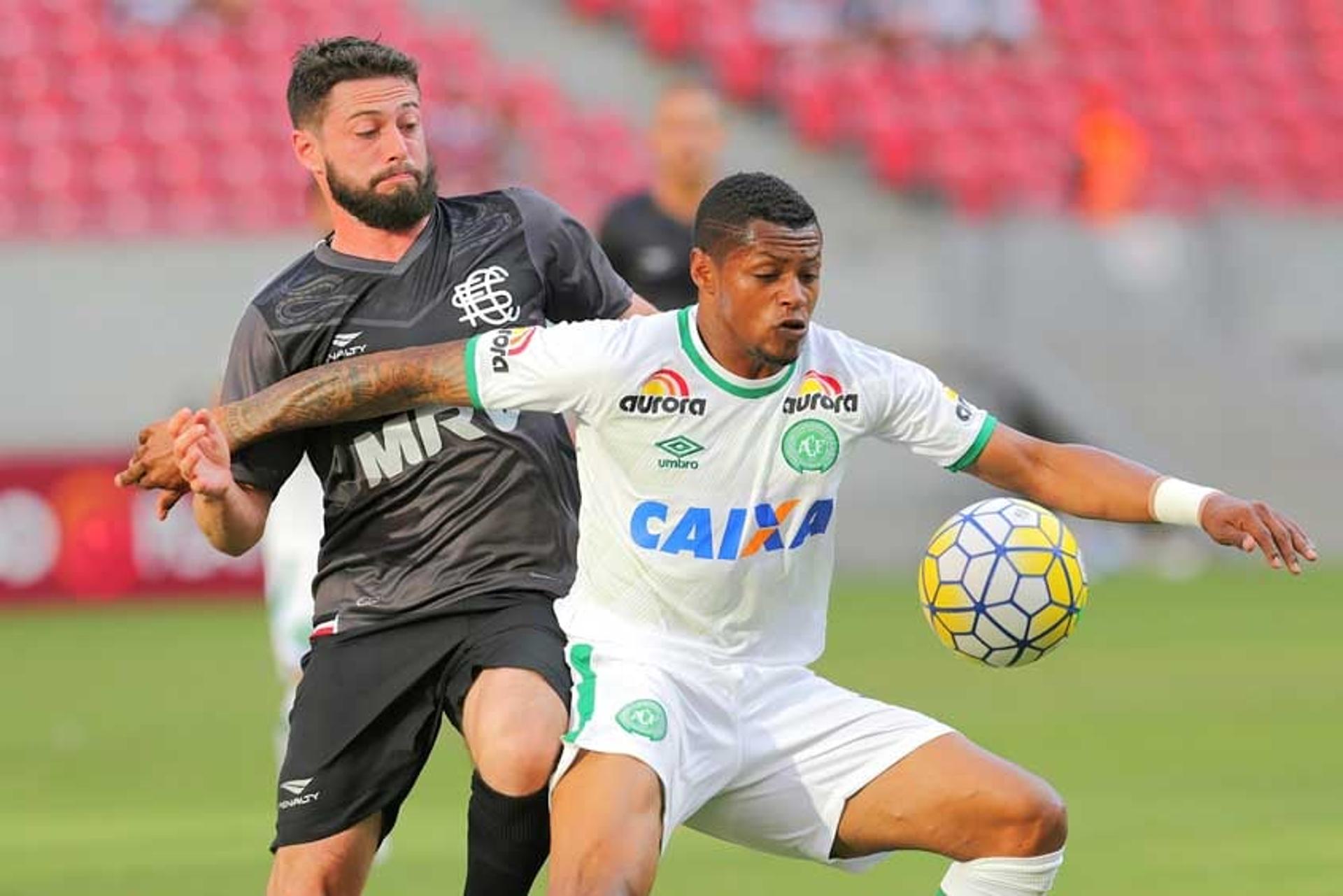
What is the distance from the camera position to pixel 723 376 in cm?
637

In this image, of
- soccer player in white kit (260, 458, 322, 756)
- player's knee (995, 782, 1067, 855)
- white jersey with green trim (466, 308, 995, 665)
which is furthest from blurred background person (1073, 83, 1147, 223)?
player's knee (995, 782, 1067, 855)

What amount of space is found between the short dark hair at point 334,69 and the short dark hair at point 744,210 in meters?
1.09

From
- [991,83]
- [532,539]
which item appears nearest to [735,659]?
[532,539]

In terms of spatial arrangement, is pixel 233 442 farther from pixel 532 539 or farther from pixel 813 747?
pixel 813 747

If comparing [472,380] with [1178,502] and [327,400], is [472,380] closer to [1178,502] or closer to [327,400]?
[327,400]

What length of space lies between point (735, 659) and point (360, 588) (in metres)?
1.07

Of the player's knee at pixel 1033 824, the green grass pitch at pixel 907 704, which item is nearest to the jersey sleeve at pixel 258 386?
the player's knee at pixel 1033 824

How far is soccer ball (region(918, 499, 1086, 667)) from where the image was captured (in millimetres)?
6598

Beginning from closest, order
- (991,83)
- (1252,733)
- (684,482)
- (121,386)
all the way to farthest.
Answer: (684,482), (1252,733), (121,386), (991,83)

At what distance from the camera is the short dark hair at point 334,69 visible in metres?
6.96

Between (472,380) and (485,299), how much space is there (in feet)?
1.60

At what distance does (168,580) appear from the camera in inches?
759

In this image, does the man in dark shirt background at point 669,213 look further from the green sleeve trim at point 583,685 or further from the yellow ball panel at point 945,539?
the green sleeve trim at point 583,685

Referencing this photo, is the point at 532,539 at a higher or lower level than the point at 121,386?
higher
